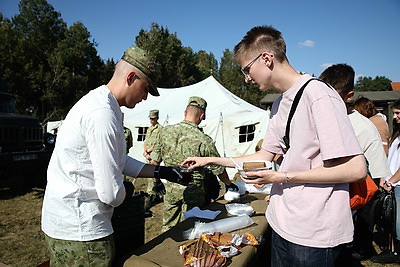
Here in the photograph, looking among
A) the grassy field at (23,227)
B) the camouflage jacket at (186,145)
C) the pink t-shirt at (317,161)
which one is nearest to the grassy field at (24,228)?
the grassy field at (23,227)

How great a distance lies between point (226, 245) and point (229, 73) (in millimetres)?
37538

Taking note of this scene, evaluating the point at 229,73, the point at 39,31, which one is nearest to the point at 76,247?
the point at 39,31

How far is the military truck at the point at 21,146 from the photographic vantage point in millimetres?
6629

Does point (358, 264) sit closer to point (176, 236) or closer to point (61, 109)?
point (176, 236)

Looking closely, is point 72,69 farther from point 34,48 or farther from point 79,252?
point 79,252

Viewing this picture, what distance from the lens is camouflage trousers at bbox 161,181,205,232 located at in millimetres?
3277

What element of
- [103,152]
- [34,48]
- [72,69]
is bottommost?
[103,152]

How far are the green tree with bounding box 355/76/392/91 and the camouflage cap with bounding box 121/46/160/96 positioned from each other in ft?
214

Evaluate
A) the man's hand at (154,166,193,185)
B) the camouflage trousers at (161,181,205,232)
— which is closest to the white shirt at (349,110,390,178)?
the camouflage trousers at (161,181,205,232)

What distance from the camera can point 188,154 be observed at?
3295mm

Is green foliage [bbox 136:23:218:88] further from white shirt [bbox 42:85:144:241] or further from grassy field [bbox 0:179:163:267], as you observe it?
white shirt [bbox 42:85:144:241]

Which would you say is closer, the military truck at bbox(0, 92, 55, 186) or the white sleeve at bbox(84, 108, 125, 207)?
the white sleeve at bbox(84, 108, 125, 207)

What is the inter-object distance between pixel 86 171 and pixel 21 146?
6662mm

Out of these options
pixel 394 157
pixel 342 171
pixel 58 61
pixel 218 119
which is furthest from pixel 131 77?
pixel 58 61
